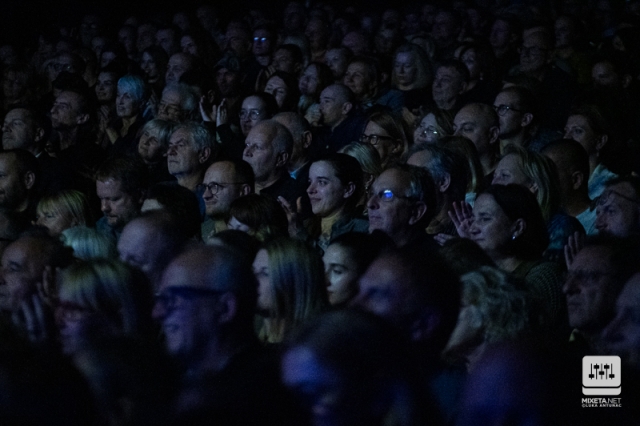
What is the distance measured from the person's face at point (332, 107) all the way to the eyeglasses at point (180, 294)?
4.09m

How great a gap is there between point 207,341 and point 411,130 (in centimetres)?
382

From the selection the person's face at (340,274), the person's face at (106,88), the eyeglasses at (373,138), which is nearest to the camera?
the person's face at (340,274)

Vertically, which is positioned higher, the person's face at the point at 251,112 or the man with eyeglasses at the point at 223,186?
the person's face at the point at 251,112

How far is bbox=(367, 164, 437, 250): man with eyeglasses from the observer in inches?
183

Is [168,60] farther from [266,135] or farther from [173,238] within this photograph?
[173,238]

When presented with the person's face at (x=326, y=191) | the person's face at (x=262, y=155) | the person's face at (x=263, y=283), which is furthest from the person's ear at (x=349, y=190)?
the person's face at (x=263, y=283)

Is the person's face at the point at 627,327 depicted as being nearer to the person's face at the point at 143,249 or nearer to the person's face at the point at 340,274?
the person's face at the point at 340,274

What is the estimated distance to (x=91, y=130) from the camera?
24.8 ft

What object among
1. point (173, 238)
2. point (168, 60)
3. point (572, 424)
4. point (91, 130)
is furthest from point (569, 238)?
point (168, 60)

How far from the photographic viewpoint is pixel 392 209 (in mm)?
4656

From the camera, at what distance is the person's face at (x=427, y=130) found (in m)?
6.10

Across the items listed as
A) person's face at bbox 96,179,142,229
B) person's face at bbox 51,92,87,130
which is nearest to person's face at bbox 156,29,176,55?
person's face at bbox 51,92,87,130

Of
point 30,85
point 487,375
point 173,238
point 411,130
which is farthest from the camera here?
point 30,85

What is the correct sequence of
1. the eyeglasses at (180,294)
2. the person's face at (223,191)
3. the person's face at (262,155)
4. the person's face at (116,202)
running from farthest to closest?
1. the person's face at (262,155)
2. the person's face at (116,202)
3. the person's face at (223,191)
4. the eyeglasses at (180,294)
